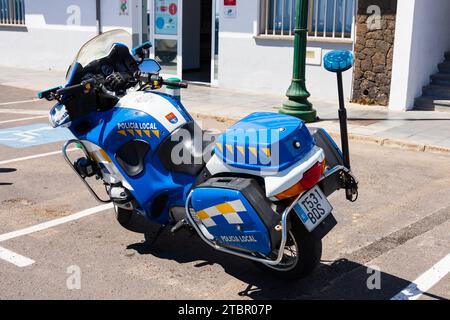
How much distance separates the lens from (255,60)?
1296cm

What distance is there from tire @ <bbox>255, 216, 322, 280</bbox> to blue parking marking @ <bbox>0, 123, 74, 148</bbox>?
549cm

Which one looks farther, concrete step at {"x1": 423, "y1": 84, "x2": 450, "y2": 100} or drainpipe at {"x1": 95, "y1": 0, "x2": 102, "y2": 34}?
drainpipe at {"x1": 95, "y1": 0, "x2": 102, "y2": 34}

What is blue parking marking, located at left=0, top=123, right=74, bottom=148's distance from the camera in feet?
28.3

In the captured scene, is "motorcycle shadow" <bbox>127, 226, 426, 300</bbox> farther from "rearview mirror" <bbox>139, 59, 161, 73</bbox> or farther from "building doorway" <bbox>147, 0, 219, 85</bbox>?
"building doorway" <bbox>147, 0, 219, 85</bbox>

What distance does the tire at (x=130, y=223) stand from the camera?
530 centimetres

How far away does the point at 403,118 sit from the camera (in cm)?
1029

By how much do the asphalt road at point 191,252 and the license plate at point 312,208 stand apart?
0.59 m

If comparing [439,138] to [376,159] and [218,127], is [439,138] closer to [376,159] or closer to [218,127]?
[376,159]

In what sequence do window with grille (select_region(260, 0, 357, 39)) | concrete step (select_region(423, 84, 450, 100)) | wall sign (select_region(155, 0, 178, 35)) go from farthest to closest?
wall sign (select_region(155, 0, 178, 35))
window with grille (select_region(260, 0, 357, 39))
concrete step (select_region(423, 84, 450, 100))

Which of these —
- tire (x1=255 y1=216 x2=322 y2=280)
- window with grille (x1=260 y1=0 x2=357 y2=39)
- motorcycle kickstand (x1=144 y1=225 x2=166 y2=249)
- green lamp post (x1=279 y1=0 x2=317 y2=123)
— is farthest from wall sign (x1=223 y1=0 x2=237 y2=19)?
tire (x1=255 y1=216 x2=322 y2=280)

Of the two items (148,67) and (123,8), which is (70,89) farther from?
(123,8)

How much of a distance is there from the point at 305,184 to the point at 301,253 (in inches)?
20.0

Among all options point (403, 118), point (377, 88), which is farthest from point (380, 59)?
point (403, 118)
